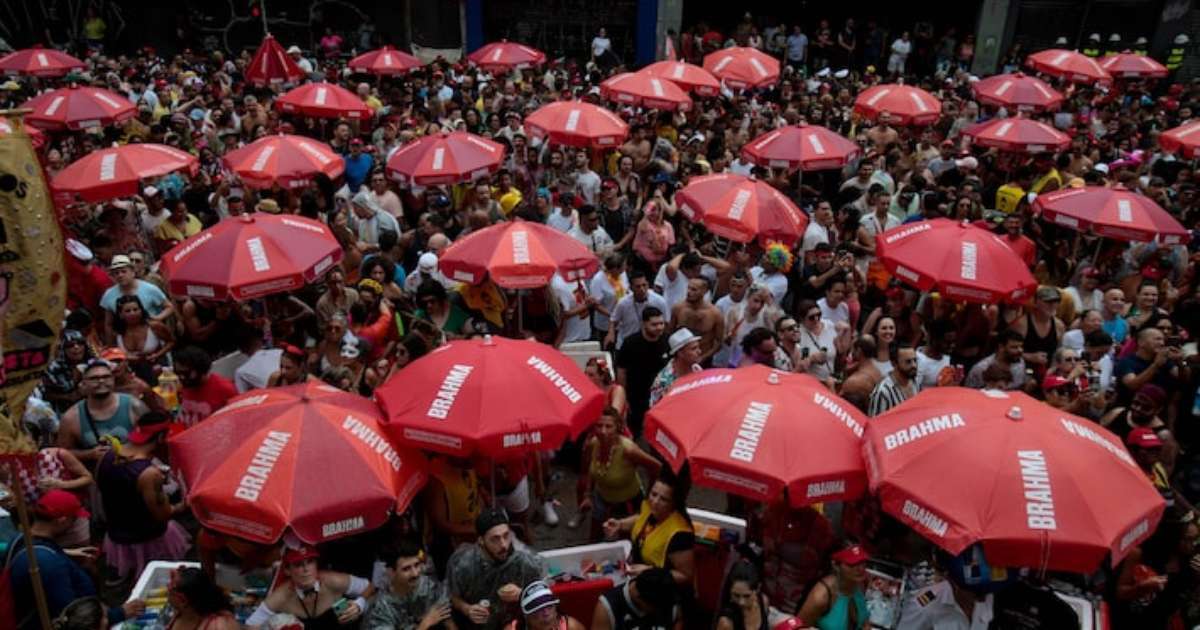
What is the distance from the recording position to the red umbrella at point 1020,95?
14.8 metres

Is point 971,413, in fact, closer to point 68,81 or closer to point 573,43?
point 68,81

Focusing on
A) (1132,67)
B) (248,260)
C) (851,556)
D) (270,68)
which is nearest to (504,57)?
(270,68)

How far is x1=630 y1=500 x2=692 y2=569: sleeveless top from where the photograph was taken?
5168mm

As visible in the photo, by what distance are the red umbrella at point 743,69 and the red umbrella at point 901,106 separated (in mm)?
2409

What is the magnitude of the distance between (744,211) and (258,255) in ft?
14.7

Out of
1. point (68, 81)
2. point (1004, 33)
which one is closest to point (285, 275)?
point (68, 81)

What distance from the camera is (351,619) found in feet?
15.4

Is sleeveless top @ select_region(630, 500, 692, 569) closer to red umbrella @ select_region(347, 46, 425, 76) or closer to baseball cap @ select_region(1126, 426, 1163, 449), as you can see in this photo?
baseball cap @ select_region(1126, 426, 1163, 449)

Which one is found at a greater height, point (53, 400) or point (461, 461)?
point (461, 461)

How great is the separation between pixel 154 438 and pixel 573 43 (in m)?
22.7

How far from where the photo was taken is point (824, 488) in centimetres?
473

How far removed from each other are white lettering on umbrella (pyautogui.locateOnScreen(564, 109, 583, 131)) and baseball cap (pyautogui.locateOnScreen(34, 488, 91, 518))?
7.88 metres

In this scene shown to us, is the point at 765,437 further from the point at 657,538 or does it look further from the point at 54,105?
the point at 54,105

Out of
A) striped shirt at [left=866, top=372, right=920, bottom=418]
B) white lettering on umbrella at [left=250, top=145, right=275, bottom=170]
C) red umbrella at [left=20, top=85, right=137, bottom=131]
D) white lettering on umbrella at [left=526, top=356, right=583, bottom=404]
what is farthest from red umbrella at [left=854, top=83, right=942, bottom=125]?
red umbrella at [left=20, top=85, right=137, bottom=131]
